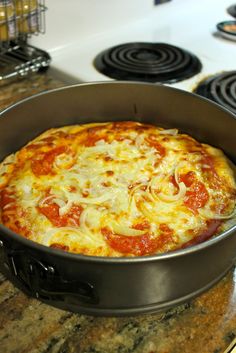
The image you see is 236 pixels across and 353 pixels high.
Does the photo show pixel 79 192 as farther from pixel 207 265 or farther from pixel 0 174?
pixel 207 265

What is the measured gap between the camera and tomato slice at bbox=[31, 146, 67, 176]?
3.50 feet

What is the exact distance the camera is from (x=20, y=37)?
1.46 meters

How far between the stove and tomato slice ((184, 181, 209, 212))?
0.41 meters

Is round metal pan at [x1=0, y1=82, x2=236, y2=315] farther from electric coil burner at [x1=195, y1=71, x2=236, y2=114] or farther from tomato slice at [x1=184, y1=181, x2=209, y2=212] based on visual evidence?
electric coil burner at [x1=195, y1=71, x2=236, y2=114]

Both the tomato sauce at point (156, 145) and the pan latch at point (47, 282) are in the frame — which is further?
the tomato sauce at point (156, 145)

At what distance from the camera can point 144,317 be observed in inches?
32.2

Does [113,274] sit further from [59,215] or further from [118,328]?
[59,215]

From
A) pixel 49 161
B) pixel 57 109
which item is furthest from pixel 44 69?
pixel 49 161

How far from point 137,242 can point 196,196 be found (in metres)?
0.20

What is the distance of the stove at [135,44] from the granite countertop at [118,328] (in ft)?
2.36

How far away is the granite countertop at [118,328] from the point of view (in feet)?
2.51

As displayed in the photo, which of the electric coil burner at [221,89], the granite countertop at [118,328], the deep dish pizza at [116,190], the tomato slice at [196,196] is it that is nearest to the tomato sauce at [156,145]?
the deep dish pizza at [116,190]

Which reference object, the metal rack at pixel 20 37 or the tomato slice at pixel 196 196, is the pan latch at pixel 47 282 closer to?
the tomato slice at pixel 196 196

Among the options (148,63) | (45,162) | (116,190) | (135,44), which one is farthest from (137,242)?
(135,44)
